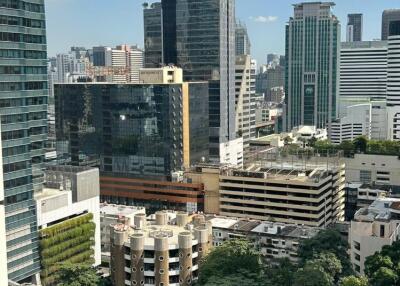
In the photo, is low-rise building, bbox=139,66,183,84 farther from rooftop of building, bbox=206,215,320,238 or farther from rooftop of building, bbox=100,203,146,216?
rooftop of building, bbox=206,215,320,238

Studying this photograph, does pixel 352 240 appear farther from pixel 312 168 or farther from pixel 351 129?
pixel 351 129

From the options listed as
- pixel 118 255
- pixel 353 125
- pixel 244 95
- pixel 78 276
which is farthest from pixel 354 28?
pixel 78 276

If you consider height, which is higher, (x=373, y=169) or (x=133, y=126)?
(x=133, y=126)

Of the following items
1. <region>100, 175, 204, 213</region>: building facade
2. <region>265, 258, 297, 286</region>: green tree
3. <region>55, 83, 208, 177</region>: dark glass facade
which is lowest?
<region>100, 175, 204, 213</region>: building facade

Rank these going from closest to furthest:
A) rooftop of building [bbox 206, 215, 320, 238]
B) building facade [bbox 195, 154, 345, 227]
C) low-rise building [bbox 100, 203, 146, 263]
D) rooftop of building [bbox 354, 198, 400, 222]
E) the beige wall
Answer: rooftop of building [bbox 354, 198, 400, 222], rooftop of building [bbox 206, 215, 320, 238], low-rise building [bbox 100, 203, 146, 263], building facade [bbox 195, 154, 345, 227], the beige wall

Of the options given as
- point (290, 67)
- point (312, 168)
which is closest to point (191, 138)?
point (312, 168)

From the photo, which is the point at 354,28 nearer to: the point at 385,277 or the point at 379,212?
the point at 379,212

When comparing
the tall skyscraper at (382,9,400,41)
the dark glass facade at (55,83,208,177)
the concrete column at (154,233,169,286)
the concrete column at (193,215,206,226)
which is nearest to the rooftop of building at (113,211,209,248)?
the concrete column at (193,215,206,226)
